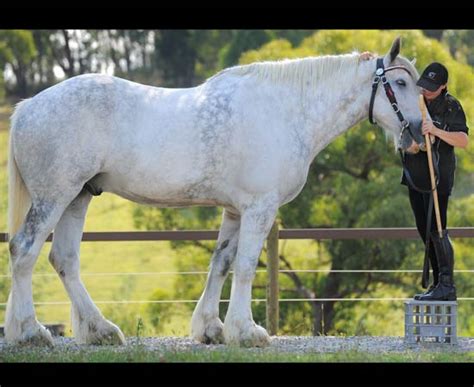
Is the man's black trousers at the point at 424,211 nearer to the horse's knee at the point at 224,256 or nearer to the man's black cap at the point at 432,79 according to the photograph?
the man's black cap at the point at 432,79

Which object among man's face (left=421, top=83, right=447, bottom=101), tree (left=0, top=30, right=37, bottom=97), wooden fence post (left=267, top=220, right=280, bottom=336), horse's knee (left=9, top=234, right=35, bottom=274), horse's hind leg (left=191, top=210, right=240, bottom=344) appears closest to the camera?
horse's knee (left=9, top=234, right=35, bottom=274)

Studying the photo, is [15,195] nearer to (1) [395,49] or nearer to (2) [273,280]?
(2) [273,280]

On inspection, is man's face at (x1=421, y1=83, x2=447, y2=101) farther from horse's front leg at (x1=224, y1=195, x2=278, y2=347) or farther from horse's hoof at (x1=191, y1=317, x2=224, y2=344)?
horse's hoof at (x1=191, y1=317, x2=224, y2=344)

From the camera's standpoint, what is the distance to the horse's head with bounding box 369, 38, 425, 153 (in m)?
7.68

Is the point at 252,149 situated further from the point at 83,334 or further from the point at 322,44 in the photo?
the point at 322,44

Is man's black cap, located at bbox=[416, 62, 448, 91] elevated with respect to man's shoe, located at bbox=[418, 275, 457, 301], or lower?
elevated

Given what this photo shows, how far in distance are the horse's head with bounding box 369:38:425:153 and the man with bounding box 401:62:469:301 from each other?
114mm

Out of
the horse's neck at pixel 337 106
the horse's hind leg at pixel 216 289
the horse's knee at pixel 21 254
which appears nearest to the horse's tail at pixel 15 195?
the horse's knee at pixel 21 254

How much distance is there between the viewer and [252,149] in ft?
24.7

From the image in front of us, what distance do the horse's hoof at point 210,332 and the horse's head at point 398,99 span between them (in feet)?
6.35

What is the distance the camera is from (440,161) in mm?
7820

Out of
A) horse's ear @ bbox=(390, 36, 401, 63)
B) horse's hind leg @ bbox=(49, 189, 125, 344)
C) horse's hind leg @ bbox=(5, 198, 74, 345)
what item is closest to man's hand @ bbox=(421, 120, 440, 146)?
horse's ear @ bbox=(390, 36, 401, 63)

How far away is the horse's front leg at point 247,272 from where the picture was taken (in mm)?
7488

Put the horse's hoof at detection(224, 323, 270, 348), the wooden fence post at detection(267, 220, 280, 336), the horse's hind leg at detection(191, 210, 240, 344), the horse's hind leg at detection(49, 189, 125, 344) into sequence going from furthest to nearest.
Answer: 1. the wooden fence post at detection(267, 220, 280, 336)
2. the horse's hind leg at detection(191, 210, 240, 344)
3. the horse's hind leg at detection(49, 189, 125, 344)
4. the horse's hoof at detection(224, 323, 270, 348)
